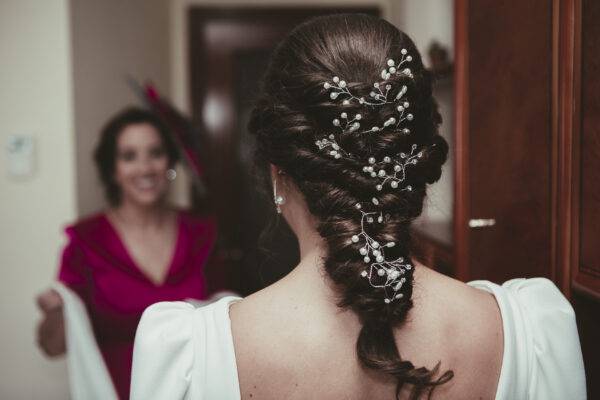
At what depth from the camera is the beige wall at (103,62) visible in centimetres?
194

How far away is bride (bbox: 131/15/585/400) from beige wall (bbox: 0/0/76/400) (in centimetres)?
137

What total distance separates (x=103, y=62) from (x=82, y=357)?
1.16 meters

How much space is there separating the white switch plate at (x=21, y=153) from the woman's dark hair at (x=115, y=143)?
22 cm

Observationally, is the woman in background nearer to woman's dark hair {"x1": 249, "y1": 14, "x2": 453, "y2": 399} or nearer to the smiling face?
the smiling face

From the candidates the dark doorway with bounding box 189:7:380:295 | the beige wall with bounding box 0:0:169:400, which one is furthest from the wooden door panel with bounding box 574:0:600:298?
the dark doorway with bounding box 189:7:380:295

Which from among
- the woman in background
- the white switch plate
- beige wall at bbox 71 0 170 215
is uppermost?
beige wall at bbox 71 0 170 215

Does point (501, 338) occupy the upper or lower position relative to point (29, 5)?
lower

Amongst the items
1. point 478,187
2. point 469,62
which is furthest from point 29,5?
point 478,187

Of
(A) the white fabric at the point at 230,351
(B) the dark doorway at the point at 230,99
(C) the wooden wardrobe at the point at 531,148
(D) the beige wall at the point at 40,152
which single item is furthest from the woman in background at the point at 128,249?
(A) the white fabric at the point at 230,351

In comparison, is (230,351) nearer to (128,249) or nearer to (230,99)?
(128,249)

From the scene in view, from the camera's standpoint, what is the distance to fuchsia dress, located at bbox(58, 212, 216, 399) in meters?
1.72

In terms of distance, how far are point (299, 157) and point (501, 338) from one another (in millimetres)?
377

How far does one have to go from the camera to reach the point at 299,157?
2.23 feet

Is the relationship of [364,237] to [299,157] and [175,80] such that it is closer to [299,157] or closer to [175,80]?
[299,157]
